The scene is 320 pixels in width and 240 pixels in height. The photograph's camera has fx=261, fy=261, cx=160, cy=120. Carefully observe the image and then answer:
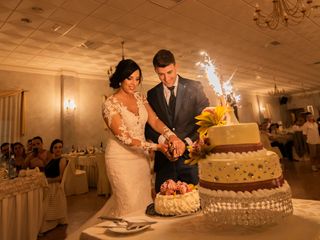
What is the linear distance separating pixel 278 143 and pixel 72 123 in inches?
320

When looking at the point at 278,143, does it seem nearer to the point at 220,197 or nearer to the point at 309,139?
the point at 309,139

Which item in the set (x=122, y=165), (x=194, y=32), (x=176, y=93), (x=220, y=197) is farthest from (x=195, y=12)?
(x=220, y=197)

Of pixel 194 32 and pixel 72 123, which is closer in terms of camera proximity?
pixel 194 32

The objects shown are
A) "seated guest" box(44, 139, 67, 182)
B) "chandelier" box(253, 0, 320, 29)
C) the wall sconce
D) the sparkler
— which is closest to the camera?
the sparkler

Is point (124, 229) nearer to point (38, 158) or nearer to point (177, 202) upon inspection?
point (177, 202)

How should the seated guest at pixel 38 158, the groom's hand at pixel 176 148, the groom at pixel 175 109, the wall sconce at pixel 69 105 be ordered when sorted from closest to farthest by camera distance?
the groom's hand at pixel 176 148 → the groom at pixel 175 109 → the seated guest at pixel 38 158 → the wall sconce at pixel 69 105

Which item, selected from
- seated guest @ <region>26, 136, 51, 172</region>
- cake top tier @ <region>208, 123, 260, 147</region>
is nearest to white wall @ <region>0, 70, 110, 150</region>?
seated guest @ <region>26, 136, 51, 172</region>

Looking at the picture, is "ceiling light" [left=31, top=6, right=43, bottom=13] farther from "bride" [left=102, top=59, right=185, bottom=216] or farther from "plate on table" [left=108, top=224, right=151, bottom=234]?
"plate on table" [left=108, top=224, right=151, bottom=234]

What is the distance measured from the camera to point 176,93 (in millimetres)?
1888

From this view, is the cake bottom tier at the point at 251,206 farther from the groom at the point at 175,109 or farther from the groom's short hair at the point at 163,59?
the groom's short hair at the point at 163,59

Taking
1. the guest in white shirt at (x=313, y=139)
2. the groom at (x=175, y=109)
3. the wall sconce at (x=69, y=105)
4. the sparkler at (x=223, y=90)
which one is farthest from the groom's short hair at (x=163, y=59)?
the guest in white shirt at (x=313, y=139)

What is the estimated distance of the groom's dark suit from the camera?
72.5 inches

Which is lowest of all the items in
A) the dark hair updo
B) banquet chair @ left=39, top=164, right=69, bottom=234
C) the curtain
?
banquet chair @ left=39, top=164, right=69, bottom=234

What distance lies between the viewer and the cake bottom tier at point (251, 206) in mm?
931
